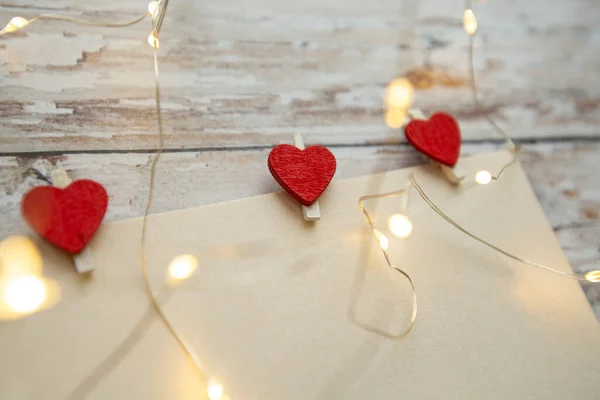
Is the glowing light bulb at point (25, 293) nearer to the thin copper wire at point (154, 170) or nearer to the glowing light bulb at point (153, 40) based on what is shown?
the thin copper wire at point (154, 170)

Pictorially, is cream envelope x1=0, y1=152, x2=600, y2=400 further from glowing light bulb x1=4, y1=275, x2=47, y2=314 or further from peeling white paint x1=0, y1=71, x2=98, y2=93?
peeling white paint x1=0, y1=71, x2=98, y2=93

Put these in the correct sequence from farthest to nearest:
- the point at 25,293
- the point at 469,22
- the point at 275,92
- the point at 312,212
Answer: the point at 469,22 → the point at 275,92 → the point at 312,212 → the point at 25,293

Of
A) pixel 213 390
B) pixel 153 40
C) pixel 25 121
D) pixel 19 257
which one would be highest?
pixel 153 40

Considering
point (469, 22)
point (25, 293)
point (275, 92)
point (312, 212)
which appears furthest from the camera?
point (469, 22)

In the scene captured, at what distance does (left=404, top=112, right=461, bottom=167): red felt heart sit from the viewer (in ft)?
2.51

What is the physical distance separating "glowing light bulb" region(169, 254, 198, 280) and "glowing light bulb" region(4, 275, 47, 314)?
139mm

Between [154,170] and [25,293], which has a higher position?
[154,170]

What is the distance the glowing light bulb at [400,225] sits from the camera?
73 cm

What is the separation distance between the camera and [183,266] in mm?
641

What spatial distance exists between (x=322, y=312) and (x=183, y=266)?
175 mm

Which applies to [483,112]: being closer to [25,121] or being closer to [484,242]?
[484,242]

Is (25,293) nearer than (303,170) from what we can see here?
Yes

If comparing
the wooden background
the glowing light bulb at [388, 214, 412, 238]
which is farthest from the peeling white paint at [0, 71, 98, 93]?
the glowing light bulb at [388, 214, 412, 238]

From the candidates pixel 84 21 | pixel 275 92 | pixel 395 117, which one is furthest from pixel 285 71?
pixel 84 21
